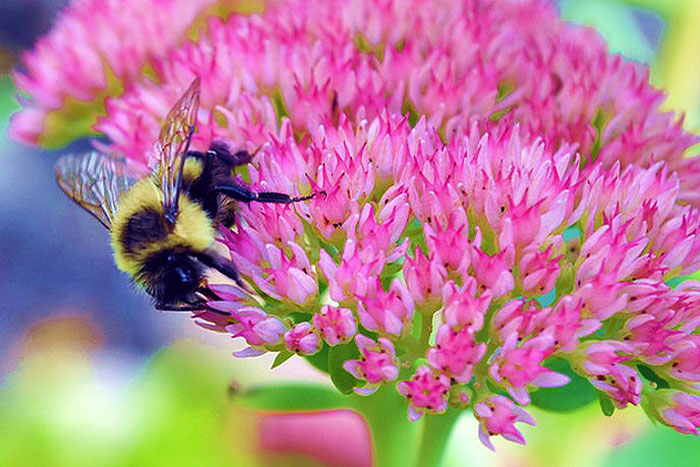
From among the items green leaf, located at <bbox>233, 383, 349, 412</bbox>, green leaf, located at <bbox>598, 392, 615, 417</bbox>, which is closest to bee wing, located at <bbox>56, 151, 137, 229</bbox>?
green leaf, located at <bbox>233, 383, 349, 412</bbox>

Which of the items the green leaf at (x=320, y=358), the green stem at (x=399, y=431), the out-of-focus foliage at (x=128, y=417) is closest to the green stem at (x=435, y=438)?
the green stem at (x=399, y=431)

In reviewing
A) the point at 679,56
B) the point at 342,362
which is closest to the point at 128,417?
the point at 342,362

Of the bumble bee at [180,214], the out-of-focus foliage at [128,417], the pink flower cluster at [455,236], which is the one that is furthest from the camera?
the out-of-focus foliage at [128,417]

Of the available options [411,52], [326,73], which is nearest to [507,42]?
[411,52]

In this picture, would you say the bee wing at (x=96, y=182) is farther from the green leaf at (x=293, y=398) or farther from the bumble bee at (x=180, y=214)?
the green leaf at (x=293, y=398)

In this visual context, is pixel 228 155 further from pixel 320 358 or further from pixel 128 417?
pixel 128 417

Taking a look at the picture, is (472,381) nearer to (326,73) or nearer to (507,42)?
(326,73)

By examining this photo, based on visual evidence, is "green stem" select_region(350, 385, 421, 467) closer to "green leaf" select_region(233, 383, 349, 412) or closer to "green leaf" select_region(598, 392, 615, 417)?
"green leaf" select_region(233, 383, 349, 412)
